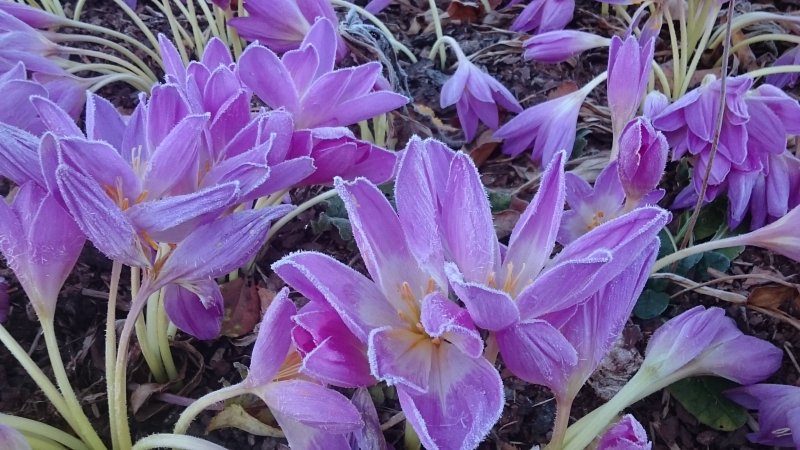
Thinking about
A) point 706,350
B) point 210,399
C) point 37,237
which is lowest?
point 706,350

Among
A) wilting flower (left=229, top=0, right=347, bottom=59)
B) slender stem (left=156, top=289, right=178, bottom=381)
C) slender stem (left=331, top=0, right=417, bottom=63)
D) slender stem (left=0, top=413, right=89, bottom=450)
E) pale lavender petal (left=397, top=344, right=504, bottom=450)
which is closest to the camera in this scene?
pale lavender petal (left=397, top=344, right=504, bottom=450)

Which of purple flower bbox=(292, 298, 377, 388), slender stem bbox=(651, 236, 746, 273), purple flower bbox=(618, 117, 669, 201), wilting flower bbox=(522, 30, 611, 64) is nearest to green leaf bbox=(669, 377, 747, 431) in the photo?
slender stem bbox=(651, 236, 746, 273)

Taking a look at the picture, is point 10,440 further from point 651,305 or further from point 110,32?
point 110,32

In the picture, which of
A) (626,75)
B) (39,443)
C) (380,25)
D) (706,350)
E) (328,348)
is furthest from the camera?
(380,25)

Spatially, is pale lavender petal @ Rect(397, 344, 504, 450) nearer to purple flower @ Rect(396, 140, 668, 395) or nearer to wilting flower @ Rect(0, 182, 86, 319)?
purple flower @ Rect(396, 140, 668, 395)

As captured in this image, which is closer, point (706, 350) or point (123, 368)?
point (123, 368)

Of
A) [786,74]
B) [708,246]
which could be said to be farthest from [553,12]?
[708,246]
